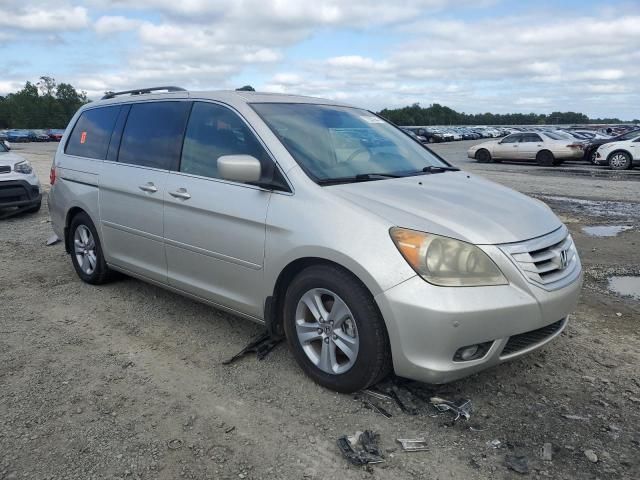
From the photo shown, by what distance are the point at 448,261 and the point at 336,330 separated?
2.57ft

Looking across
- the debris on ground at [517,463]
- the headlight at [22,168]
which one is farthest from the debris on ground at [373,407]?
the headlight at [22,168]

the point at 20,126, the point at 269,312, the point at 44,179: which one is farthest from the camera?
the point at 20,126

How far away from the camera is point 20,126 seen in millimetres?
97625

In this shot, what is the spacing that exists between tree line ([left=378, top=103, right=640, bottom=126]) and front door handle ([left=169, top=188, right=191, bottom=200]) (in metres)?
92.1

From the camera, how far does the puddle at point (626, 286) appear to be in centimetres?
516

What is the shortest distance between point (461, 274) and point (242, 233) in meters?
1.46

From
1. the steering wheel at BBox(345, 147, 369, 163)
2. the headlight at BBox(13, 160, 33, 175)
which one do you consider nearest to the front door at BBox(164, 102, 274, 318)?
the steering wheel at BBox(345, 147, 369, 163)

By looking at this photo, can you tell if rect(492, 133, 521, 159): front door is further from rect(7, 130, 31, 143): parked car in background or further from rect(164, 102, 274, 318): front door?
rect(7, 130, 31, 143): parked car in background

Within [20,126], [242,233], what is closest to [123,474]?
[242,233]

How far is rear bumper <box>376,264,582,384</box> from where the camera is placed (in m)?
2.82

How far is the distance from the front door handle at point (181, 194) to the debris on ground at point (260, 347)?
115 centimetres

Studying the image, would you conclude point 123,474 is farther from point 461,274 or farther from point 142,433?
point 461,274

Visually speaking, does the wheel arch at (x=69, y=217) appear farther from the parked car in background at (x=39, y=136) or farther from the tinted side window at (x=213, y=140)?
the parked car in background at (x=39, y=136)

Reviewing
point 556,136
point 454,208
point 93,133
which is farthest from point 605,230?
point 556,136
